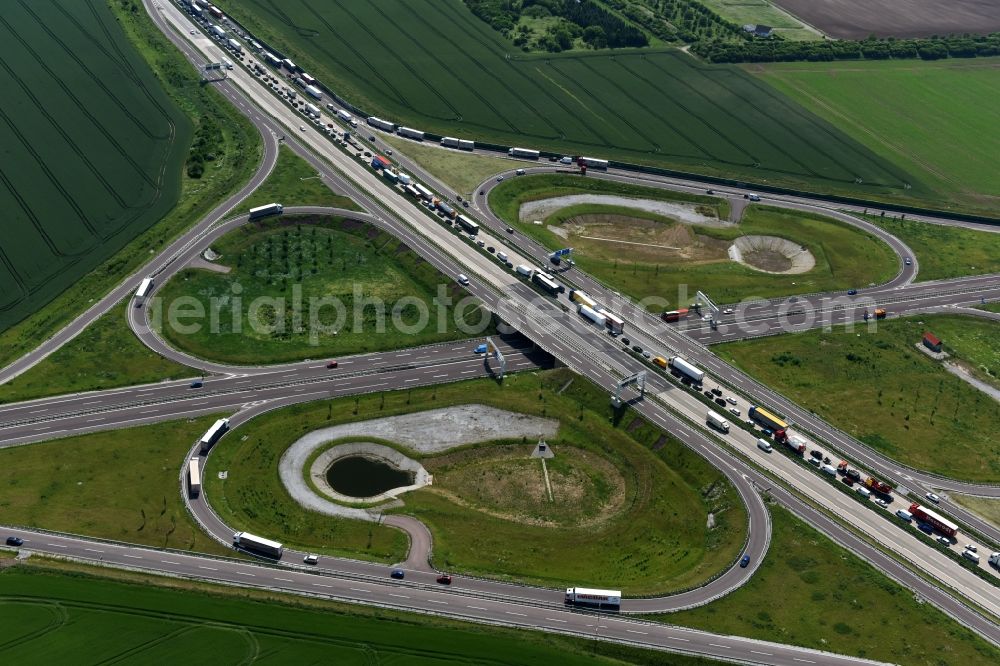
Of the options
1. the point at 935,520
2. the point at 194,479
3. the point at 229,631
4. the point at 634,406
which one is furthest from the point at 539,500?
the point at 935,520

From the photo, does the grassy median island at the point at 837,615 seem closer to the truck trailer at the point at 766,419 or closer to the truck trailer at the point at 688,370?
the truck trailer at the point at 766,419

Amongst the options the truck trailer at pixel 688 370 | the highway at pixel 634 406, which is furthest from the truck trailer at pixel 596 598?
the truck trailer at pixel 688 370

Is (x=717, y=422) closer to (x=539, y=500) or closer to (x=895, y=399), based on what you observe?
(x=539, y=500)

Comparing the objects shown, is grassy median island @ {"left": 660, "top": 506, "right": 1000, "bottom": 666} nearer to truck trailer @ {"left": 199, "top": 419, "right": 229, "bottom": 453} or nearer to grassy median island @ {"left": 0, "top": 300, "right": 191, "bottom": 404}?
truck trailer @ {"left": 199, "top": 419, "right": 229, "bottom": 453}

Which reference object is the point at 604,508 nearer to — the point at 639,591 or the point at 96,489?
the point at 639,591

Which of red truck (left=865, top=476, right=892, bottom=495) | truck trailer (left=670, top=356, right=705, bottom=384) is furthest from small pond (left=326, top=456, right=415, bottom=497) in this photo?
red truck (left=865, top=476, right=892, bottom=495)
